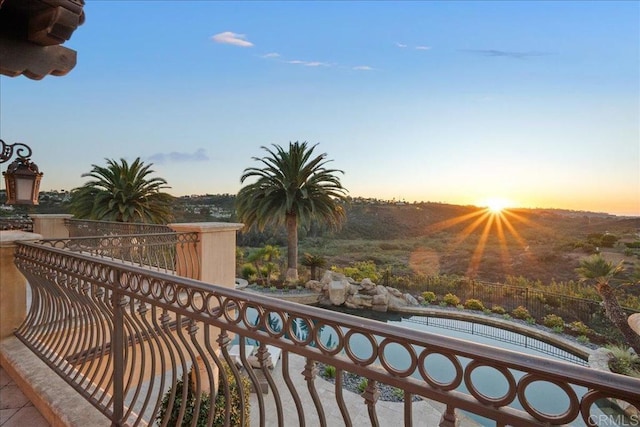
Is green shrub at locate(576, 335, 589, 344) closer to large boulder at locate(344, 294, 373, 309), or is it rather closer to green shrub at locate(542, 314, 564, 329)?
green shrub at locate(542, 314, 564, 329)

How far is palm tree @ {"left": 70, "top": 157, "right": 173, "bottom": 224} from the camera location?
37.8 ft

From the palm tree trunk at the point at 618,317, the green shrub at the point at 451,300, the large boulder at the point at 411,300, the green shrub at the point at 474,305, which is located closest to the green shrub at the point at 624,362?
the palm tree trunk at the point at 618,317

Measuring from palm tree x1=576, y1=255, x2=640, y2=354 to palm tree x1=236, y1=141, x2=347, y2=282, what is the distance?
909 cm

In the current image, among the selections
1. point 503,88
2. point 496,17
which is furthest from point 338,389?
point 503,88

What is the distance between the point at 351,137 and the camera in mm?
15211

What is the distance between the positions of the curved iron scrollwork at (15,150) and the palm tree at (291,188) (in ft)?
35.8

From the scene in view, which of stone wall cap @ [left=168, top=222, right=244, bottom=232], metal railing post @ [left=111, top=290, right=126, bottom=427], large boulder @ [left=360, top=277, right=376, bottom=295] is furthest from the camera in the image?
large boulder @ [left=360, top=277, right=376, bottom=295]

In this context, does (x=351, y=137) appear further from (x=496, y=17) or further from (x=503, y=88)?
(x=496, y=17)

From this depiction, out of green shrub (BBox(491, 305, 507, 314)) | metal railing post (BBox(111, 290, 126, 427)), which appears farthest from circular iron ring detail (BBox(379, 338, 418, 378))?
green shrub (BBox(491, 305, 507, 314))

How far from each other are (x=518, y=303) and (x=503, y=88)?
8.20 m

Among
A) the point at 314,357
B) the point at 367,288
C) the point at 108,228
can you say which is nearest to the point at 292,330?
the point at 314,357

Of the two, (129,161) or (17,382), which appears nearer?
(17,382)

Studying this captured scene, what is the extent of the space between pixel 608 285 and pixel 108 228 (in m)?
13.1

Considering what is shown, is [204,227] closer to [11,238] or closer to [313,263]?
[11,238]
